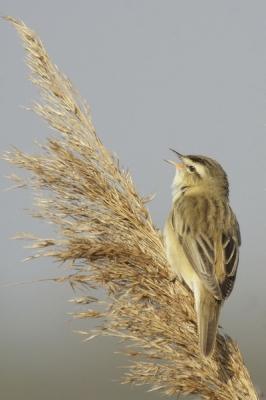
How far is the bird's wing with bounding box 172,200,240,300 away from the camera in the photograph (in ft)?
12.8

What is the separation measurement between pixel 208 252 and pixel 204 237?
0.15m

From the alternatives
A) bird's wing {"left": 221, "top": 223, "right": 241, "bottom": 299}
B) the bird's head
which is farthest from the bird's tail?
the bird's head

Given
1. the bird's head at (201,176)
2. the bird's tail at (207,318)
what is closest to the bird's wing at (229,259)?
the bird's tail at (207,318)

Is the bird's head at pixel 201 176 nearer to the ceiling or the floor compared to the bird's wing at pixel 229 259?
nearer to the ceiling

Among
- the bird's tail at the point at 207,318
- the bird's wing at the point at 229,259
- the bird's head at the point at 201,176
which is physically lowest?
the bird's tail at the point at 207,318

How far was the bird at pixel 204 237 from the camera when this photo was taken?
3.72 metres

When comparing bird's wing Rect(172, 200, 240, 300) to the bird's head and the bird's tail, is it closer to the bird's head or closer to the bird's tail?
the bird's tail

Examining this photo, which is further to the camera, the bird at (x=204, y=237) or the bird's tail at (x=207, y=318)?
the bird at (x=204, y=237)

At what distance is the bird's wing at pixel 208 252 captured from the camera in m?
3.89

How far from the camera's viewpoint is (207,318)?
11.1ft

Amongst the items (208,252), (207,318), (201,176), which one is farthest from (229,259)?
(201,176)

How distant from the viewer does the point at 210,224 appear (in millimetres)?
4223

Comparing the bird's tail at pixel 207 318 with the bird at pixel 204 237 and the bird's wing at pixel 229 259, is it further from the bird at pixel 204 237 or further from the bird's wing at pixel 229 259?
the bird's wing at pixel 229 259

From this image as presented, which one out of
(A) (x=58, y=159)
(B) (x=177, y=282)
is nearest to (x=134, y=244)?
(B) (x=177, y=282)
